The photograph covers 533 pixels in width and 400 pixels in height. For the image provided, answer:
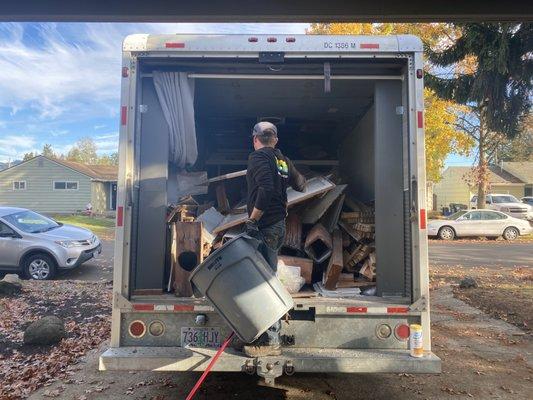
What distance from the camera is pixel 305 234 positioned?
5.02 metres

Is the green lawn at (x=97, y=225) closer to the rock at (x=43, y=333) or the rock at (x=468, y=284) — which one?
the rock at (x=43, y=333)

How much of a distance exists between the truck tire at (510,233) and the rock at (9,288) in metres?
18.4

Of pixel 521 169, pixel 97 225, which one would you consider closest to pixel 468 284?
pixel 97 225

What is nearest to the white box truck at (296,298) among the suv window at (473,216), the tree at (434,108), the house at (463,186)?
the tree at (434,108)

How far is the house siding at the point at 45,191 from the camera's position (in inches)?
1345

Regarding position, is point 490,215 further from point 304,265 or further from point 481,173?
point 304,265

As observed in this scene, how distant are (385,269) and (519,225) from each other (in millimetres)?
18411

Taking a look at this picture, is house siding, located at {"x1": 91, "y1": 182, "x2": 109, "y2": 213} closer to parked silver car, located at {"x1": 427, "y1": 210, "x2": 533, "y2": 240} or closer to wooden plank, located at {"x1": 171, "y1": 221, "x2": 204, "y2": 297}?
parked silver car, located at {"x1": 427, "y1": 210, "x2": 533, "y2": 240}

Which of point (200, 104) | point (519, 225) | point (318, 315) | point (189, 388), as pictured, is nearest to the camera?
point (318, 315)

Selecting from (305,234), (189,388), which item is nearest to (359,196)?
(305,234)

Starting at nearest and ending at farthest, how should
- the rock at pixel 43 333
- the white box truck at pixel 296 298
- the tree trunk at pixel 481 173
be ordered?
the white box truck at pixel 296 298 → the rock at pixel 43 333 → the tree trunk at pixel 481 173

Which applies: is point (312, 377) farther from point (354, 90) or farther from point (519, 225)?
point (519, 225)

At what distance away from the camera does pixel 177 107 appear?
3957 mm

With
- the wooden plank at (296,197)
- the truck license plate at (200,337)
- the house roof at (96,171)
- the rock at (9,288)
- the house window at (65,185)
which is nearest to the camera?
the truck license plate at (200,337)
